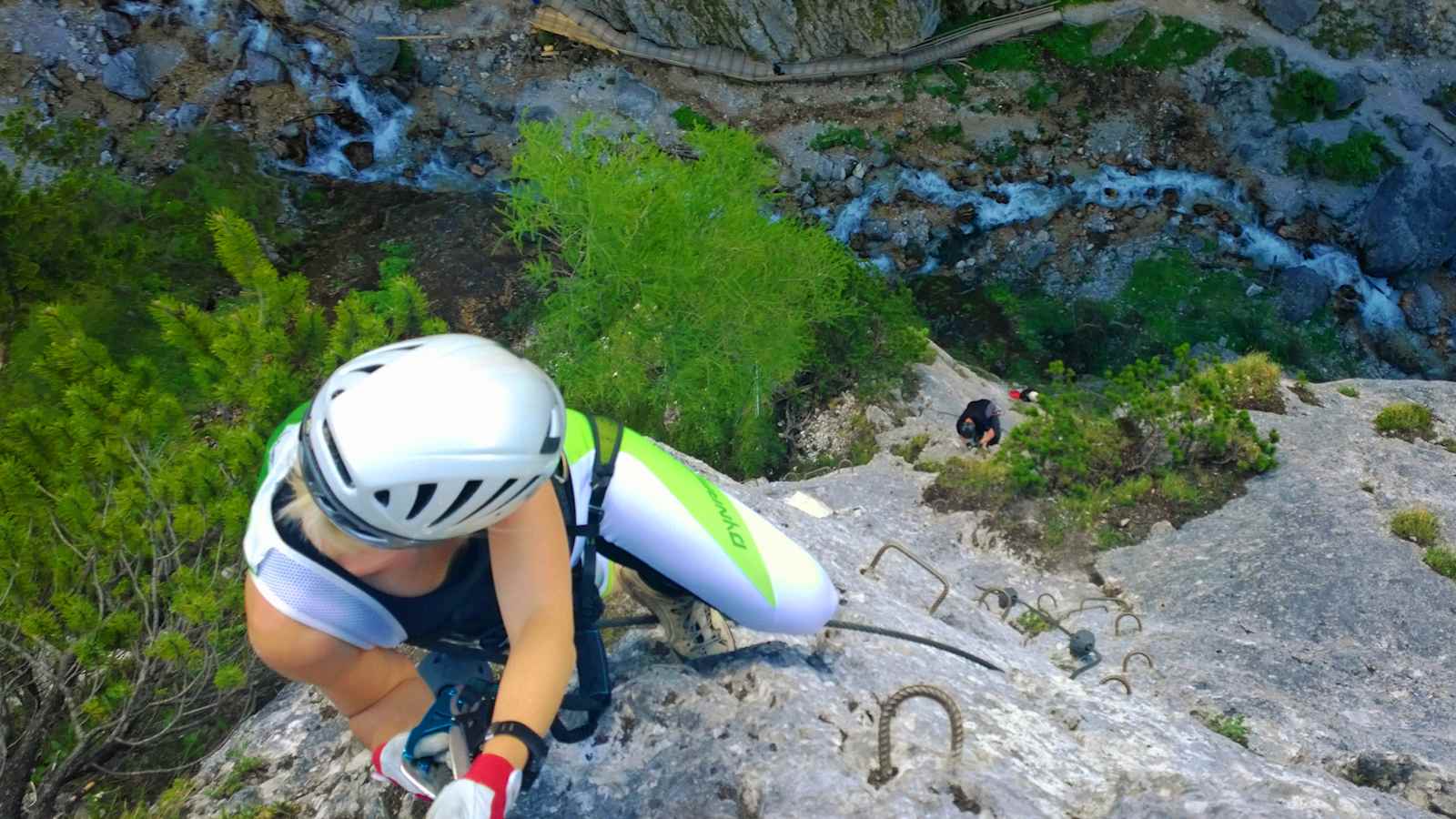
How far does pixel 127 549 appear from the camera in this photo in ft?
17.5

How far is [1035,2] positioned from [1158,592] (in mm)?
27636

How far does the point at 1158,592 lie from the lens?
11484 mm

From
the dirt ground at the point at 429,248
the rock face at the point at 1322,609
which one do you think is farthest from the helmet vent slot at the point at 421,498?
the dirt ground at the point at 429,248

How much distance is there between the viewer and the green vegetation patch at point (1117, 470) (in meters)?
13.0

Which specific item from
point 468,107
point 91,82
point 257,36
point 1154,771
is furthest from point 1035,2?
point 1154,771

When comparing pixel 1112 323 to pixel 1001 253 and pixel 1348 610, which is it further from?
pixel 1348 610

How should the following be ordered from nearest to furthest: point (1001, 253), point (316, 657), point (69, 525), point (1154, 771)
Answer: point (316, 657) → point (1154, 771) → point (69, 525) → point (1001, 253)

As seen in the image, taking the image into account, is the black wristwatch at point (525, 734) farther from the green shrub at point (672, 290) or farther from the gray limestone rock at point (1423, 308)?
the gray limestone rock at point (1423, 308)

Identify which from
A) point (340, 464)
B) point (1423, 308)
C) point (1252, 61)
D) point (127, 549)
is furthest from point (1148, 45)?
point (340, 464)

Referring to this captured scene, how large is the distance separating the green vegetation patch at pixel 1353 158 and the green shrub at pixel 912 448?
22.6 metres

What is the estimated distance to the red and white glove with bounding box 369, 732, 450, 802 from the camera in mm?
3268

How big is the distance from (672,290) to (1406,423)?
12.1 meters

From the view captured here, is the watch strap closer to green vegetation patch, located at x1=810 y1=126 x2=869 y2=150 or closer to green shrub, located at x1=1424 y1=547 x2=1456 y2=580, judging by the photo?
green shrub, located at x1=1424 y1=547 x2=1456 y2=580

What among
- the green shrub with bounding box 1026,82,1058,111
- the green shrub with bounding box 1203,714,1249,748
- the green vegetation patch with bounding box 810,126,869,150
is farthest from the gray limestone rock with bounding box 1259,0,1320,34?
the green shrub with bounding box 1203,714,1249,748
